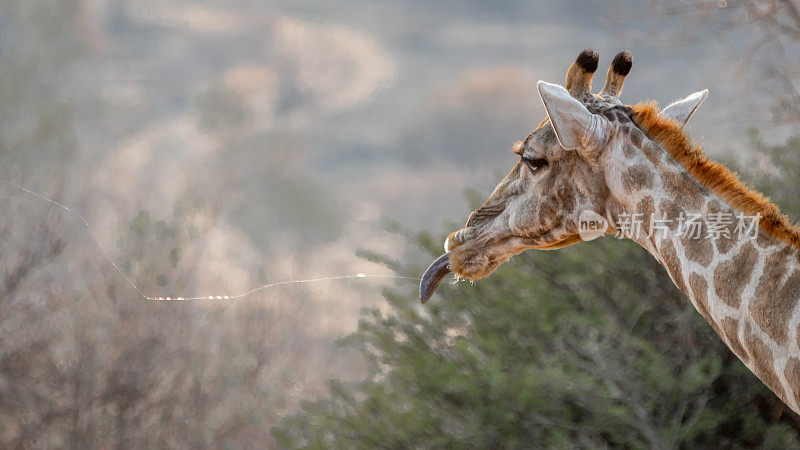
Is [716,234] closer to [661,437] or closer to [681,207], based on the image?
[681,207]

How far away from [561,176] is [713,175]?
0.50 m

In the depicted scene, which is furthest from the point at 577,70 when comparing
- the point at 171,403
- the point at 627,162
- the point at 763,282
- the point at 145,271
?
the point at 171,403

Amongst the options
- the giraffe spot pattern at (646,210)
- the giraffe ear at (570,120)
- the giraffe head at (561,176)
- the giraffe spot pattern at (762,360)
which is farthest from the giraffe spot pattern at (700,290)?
the giraffe ear at (570,120)

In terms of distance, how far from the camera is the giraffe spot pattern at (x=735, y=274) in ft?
8.16

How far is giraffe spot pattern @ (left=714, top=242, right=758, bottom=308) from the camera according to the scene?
2488 mm

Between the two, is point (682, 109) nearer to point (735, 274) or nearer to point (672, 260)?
point (672, 260)

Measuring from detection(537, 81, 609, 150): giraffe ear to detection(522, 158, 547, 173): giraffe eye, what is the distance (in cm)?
20

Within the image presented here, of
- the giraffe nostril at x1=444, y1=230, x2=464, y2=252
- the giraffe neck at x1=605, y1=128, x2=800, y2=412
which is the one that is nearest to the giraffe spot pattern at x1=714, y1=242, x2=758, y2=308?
the giraffe neck at x1=605, y1=128, x2=800, y2=412

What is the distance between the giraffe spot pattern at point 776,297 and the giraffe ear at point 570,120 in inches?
25.4

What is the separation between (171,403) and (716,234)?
7.40 meters

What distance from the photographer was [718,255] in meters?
2.53

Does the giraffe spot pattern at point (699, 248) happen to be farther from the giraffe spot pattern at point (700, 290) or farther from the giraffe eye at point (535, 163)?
the giraffe eye at point (535, 163)

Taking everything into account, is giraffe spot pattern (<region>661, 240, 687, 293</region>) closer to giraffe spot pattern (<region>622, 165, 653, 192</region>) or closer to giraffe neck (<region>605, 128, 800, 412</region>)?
giraffe neck (<region>605, 128, 800, 412</region>)

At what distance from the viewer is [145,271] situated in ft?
22.1
